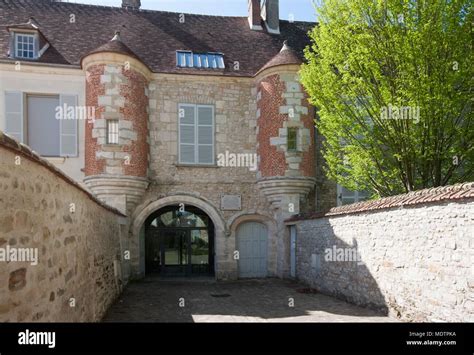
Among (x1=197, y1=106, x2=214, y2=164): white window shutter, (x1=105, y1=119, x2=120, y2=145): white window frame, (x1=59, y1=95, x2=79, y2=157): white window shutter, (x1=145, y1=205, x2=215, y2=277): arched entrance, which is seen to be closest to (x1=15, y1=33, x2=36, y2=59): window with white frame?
(x1=59, y1=95, x2=79, y2=157): white window shutter

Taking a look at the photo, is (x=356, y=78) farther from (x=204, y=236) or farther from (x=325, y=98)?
(x=204, y=236)

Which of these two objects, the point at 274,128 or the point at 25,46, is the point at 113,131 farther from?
the point at 274,128

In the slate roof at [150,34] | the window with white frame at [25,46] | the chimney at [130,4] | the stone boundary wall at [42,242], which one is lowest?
the stone boundary wall at [42,242]

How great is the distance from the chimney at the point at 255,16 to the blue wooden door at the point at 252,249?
26.5 ft

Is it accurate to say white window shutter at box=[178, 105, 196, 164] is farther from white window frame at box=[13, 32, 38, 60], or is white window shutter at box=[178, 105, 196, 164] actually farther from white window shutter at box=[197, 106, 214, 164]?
white window frame at box=[13, 32, 38, 60]

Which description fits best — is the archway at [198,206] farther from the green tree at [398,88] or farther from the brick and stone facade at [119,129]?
the green tree at [398,88]

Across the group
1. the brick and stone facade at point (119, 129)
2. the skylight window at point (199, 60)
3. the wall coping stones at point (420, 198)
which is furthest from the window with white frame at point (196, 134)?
the wall coping stones at point (420, 198)

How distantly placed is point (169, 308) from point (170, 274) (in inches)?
236

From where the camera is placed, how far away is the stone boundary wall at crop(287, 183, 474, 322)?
5.34 meters

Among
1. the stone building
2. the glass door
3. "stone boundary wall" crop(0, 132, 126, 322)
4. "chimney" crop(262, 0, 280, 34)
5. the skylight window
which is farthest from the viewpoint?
"chimney" crop(262, 0, 280, 34)

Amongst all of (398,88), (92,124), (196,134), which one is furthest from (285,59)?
(92,124)

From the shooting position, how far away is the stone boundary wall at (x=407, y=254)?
5344 mm

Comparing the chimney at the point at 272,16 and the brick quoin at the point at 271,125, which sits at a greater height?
the chimney at the point at 272,16

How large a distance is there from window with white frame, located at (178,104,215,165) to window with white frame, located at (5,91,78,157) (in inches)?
134
